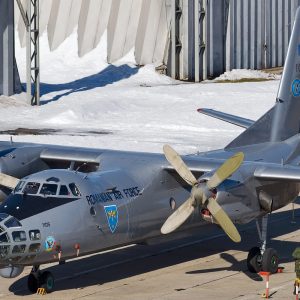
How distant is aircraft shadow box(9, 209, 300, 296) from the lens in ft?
90.1

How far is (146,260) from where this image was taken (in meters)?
30.2

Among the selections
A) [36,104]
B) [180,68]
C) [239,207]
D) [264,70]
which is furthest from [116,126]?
[239,207]

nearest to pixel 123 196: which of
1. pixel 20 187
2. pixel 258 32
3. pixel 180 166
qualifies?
pixel 180 166

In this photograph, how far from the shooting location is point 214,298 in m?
25.3

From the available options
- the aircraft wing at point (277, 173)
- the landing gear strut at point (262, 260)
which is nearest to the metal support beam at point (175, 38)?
the aircraft wing at point (277, 173)

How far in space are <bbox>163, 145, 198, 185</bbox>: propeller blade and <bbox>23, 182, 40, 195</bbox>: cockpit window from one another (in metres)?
4.01

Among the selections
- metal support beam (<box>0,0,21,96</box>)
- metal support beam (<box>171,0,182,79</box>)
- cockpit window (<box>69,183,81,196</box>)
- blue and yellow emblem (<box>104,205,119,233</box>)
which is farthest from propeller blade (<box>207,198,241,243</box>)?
metal support beam (<box>171,0,182,79</box>)

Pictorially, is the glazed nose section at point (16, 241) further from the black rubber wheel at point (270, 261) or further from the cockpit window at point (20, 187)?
the black rubber wheel at point (270, 261)

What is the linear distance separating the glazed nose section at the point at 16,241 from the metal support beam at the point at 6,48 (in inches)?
1735

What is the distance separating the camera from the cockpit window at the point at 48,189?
2541 cm

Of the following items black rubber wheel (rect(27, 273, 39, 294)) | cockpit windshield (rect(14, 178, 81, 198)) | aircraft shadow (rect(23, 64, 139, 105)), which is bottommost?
aircraft shadow (rect(23, 64, 139, 105))

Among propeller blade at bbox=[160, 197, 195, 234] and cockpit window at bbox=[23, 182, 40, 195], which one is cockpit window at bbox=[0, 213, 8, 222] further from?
propeller blade at bbox=[160, 197, 195, 234]

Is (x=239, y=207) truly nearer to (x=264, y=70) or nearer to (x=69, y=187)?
(x=69, y=187)

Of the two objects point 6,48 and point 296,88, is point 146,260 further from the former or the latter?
point 6,48
